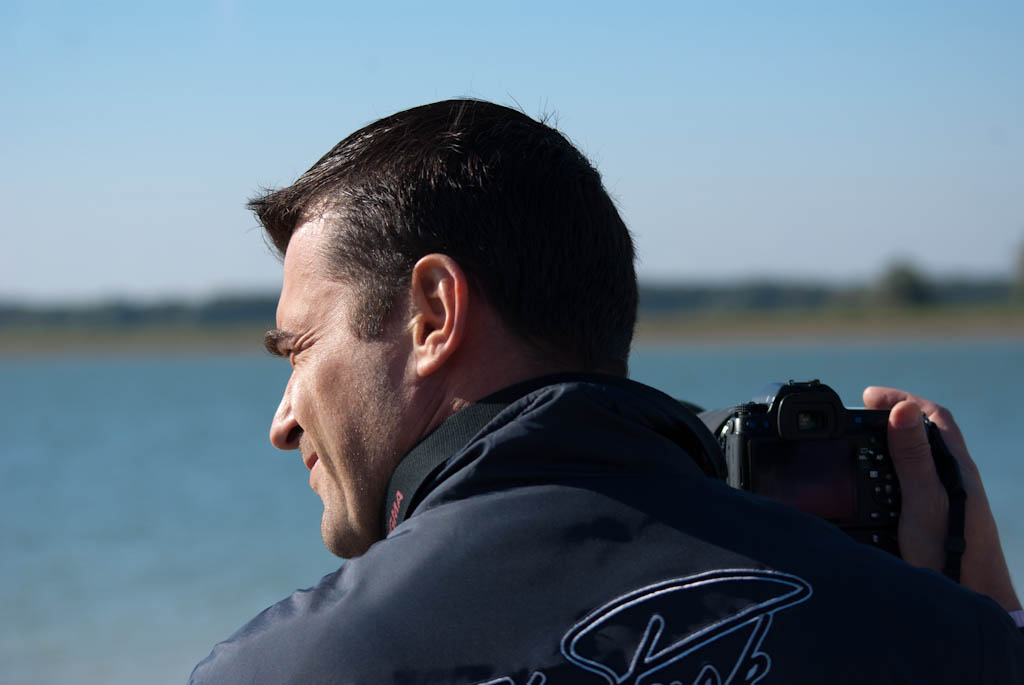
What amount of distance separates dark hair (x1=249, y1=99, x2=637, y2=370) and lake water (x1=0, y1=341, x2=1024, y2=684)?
0.83 metres

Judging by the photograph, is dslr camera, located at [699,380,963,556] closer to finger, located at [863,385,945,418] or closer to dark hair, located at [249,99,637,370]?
finger, located at [863,385,945,418]

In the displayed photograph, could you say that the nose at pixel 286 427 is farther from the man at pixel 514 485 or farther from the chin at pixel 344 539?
the chin at pixel 344 539

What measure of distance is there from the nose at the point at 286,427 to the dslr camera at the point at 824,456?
0.70 metres

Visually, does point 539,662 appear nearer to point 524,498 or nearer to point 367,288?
point 524,498

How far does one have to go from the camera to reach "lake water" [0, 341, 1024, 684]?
883cm

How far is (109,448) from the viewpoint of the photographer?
26.3 m

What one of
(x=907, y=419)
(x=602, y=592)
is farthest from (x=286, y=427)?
(x=907, y=419)

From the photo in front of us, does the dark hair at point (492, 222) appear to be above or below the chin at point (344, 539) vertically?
above

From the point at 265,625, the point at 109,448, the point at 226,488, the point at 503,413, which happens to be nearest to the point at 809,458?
the point at 503,413

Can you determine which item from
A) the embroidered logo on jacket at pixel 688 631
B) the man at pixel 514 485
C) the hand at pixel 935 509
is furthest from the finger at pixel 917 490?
the embroidered logo on jacket at pixel 688 631

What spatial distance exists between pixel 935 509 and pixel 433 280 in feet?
3.00

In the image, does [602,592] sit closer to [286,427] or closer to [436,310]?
[436,310]

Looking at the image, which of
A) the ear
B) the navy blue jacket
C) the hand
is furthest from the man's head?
the hand

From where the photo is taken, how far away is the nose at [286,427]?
1.57 meters
